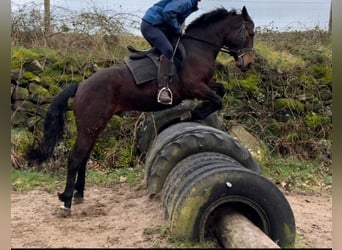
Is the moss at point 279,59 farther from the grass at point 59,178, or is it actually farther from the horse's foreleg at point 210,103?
the horse's foreleg at point 210,103

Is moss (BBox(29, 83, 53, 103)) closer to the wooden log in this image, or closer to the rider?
the rider

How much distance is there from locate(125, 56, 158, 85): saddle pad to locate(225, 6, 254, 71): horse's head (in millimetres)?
864

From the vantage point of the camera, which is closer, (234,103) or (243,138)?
(243,138)

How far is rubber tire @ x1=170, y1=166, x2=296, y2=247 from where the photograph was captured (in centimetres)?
283

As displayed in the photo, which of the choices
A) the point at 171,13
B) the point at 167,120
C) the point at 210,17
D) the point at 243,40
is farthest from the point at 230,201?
the point at 167,120

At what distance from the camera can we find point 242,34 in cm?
447

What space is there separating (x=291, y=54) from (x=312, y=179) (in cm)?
326

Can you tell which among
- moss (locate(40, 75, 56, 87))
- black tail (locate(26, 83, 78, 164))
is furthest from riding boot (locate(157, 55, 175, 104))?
moss (locate(40, 75, 56, 87))

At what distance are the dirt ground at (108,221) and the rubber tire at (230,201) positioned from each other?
0.53ft

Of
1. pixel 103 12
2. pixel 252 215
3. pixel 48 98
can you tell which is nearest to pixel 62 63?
pixel 48 98

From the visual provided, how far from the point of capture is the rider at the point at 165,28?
416 centimetres

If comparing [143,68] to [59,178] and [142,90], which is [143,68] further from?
[59,178]

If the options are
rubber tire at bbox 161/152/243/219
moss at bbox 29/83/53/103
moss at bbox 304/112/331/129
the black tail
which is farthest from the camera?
moss at bbox 304/112/331/129

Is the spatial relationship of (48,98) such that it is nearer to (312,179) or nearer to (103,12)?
(103,12)
